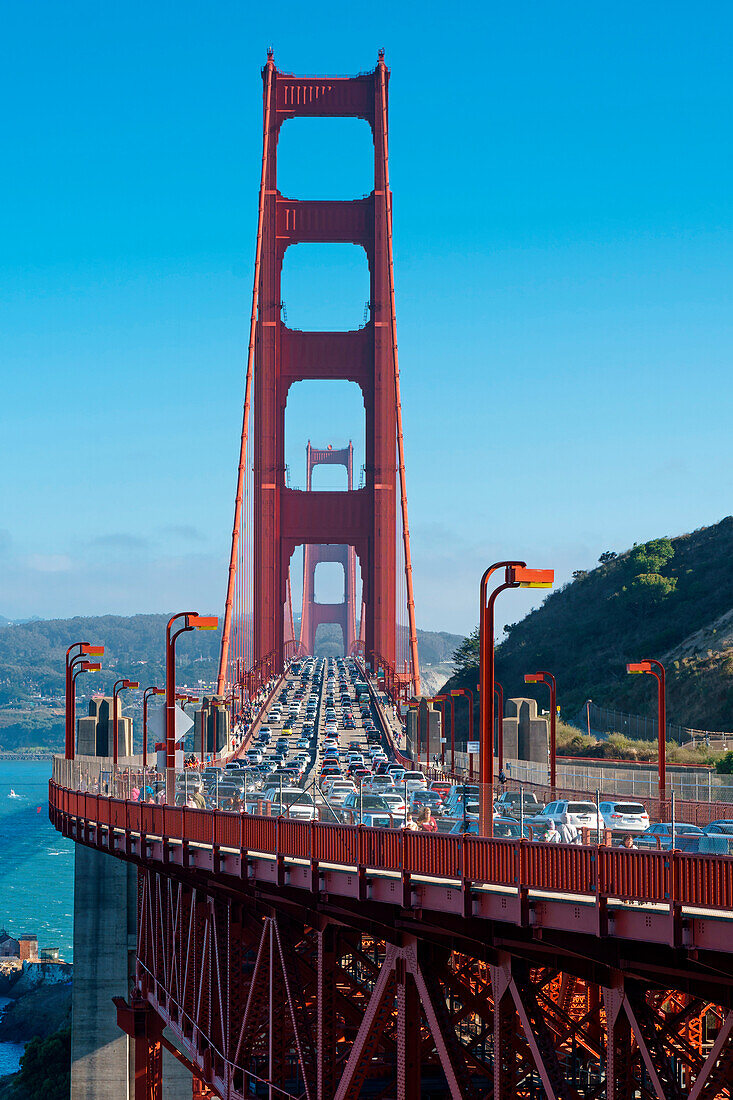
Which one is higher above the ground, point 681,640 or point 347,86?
point 347,86

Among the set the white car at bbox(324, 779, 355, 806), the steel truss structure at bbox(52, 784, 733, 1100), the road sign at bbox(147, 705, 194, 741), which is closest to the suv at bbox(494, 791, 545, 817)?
the steel truss structure at bbox(52, 784, 733, 1100)

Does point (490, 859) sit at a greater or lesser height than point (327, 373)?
lesser

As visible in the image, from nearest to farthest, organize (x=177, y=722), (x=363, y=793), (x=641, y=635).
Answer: (x=363, y=793) < (x=177, y=722) < (x=641, y=635)

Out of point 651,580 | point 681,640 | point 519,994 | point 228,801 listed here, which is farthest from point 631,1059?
point 651,580

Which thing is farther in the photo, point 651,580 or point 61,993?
point 651,580

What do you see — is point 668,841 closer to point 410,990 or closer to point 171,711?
point 410,990

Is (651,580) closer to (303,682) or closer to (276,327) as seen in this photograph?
(303,682)

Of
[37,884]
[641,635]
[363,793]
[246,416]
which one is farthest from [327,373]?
[363,793]
